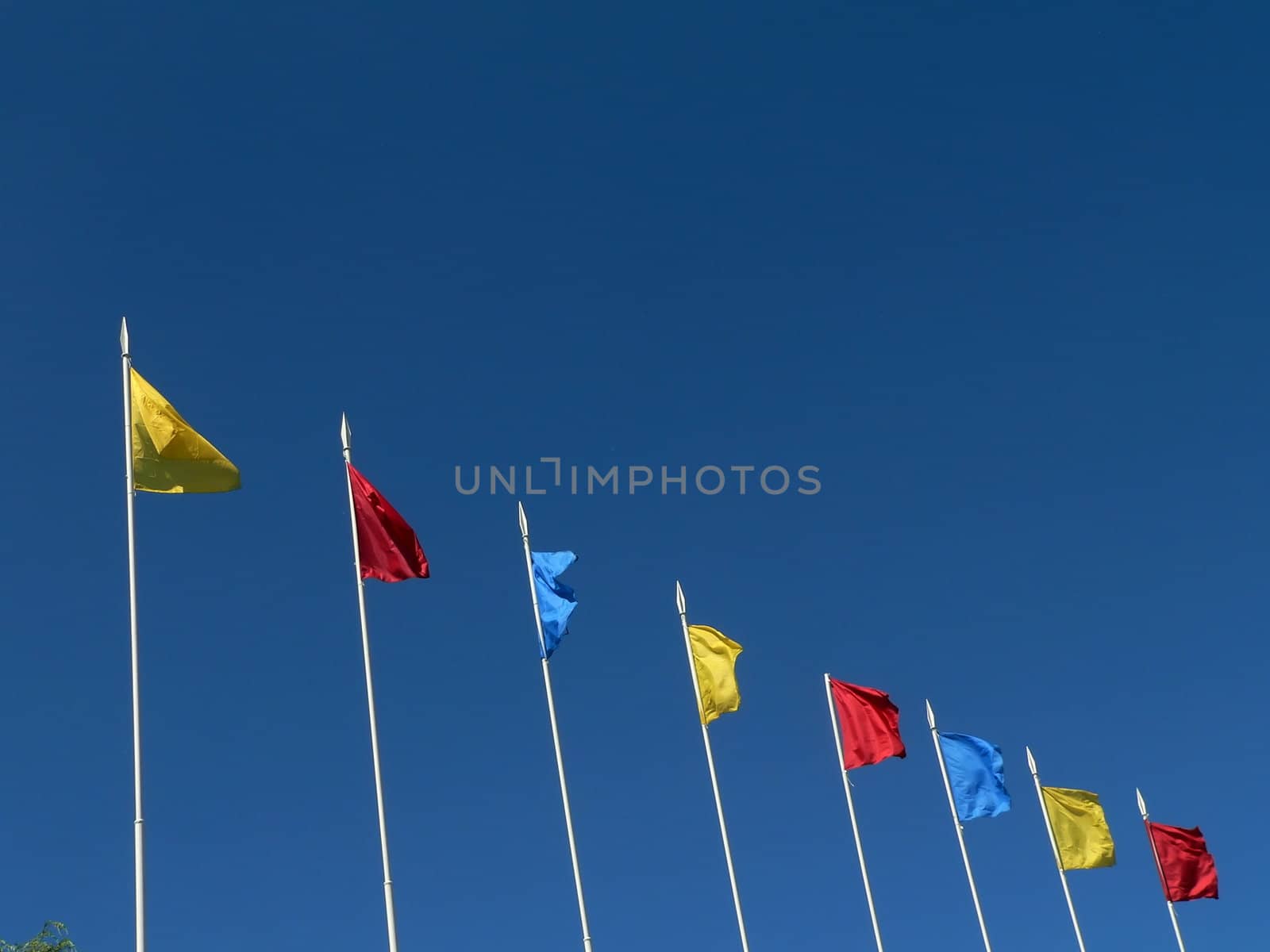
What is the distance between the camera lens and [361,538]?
2867 centimetres

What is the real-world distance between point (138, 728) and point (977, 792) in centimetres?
3164

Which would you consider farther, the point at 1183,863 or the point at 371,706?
the point at 1183,863

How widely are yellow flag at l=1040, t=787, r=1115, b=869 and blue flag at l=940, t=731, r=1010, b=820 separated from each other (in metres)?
3.97

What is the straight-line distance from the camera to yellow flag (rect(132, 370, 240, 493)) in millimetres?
24891

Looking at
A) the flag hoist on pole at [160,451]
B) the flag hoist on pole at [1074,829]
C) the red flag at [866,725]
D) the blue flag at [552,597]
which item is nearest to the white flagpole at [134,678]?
the flag hoist on pole at [160,451]

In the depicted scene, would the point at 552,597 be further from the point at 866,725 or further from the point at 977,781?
the point at 977,781

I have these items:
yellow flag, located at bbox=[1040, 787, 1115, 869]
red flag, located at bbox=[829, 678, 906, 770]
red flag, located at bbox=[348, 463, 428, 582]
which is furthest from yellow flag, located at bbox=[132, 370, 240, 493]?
yellow flag, located at bbox=[1040, 787, 1115, 869]

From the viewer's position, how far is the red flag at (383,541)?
28656mm

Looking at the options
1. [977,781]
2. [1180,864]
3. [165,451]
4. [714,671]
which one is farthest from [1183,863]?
[165,451]

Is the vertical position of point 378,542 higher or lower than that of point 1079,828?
higher

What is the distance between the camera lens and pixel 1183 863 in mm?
50188

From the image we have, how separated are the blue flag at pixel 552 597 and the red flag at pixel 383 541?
18.3 ft

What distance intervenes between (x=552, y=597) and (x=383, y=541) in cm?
673

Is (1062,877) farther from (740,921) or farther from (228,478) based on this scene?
(228,478)
